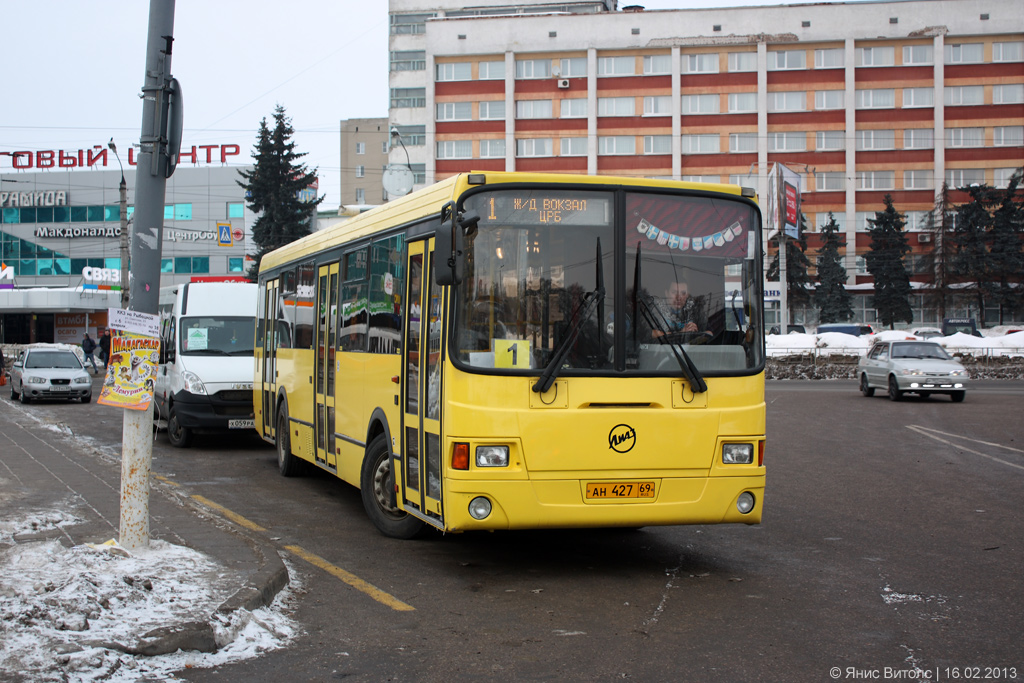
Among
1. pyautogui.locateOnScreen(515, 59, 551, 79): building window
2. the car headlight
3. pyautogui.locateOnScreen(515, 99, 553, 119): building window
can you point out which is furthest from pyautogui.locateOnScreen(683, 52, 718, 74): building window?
the car headlight

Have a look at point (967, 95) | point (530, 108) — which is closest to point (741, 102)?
point (530, 108)

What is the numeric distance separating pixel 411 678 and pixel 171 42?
15.7 feet

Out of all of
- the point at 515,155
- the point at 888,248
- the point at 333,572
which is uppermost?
the point at 515,155

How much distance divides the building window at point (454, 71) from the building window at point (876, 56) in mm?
27326

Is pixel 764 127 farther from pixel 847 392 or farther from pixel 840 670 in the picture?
pixel 840 670

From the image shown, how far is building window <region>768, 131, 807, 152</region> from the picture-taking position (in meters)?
72.4

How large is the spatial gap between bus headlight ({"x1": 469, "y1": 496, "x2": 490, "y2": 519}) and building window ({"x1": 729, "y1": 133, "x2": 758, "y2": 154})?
226ft

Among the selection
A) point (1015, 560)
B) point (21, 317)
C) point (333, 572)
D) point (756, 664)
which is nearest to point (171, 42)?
point (333, 572)

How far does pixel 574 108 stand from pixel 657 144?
6.45m

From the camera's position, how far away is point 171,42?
24.2 feet

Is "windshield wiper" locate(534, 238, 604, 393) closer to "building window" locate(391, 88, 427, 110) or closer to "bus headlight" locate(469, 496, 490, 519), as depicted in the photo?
"bus headlight" locate(469, 496, 490, 519)

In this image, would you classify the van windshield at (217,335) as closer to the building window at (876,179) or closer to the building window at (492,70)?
the building window at (492,70)

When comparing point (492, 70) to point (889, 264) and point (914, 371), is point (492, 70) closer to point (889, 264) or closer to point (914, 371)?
point (889, 264)

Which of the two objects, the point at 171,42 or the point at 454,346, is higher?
the point at 171,42
